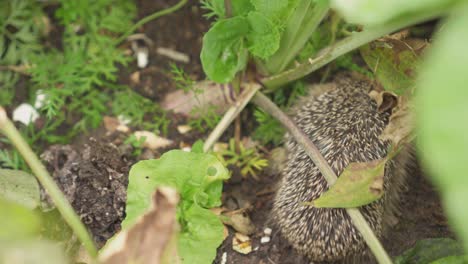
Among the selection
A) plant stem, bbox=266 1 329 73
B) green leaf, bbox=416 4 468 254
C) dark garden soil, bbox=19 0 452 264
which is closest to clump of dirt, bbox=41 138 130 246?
dark garden soil, bbox=19 0 452 264

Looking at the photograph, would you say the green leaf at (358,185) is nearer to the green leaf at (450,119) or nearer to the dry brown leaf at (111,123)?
the green leaf at (450,119)

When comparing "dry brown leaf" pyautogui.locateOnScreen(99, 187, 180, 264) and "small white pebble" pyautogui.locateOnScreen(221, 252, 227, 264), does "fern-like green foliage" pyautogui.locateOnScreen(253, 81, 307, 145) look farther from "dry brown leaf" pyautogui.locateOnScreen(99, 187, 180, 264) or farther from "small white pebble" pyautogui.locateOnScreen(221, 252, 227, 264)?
"dry brown leaf" pyautogui.locateOnScreen(99, 187, 180, 264)

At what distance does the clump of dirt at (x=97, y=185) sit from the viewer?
2775mm

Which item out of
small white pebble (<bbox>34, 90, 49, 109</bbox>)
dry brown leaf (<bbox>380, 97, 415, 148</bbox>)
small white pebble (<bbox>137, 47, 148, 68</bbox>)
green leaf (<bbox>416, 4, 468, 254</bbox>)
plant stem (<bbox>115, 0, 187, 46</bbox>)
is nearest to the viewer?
green leaf (<bbox>416, 4, 468, 254</bbox>)

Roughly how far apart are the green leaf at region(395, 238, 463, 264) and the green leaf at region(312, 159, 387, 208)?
0.40 meters

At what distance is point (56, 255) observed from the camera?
160 cm

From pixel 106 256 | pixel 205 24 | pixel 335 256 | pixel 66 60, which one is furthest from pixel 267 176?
pixel 106 256

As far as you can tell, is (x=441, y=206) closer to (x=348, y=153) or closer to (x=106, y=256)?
(x=348, y=153)

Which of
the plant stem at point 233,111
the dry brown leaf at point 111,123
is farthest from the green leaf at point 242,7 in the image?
the dry brown leaf at point 111,123

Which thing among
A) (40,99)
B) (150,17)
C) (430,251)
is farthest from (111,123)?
(430,251)

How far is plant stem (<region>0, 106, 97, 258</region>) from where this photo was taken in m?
2.07

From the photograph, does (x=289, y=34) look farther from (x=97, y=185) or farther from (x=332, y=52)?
(x=97, y=185)

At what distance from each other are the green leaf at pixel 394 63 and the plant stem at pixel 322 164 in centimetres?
43

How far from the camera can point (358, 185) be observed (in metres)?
2.25
